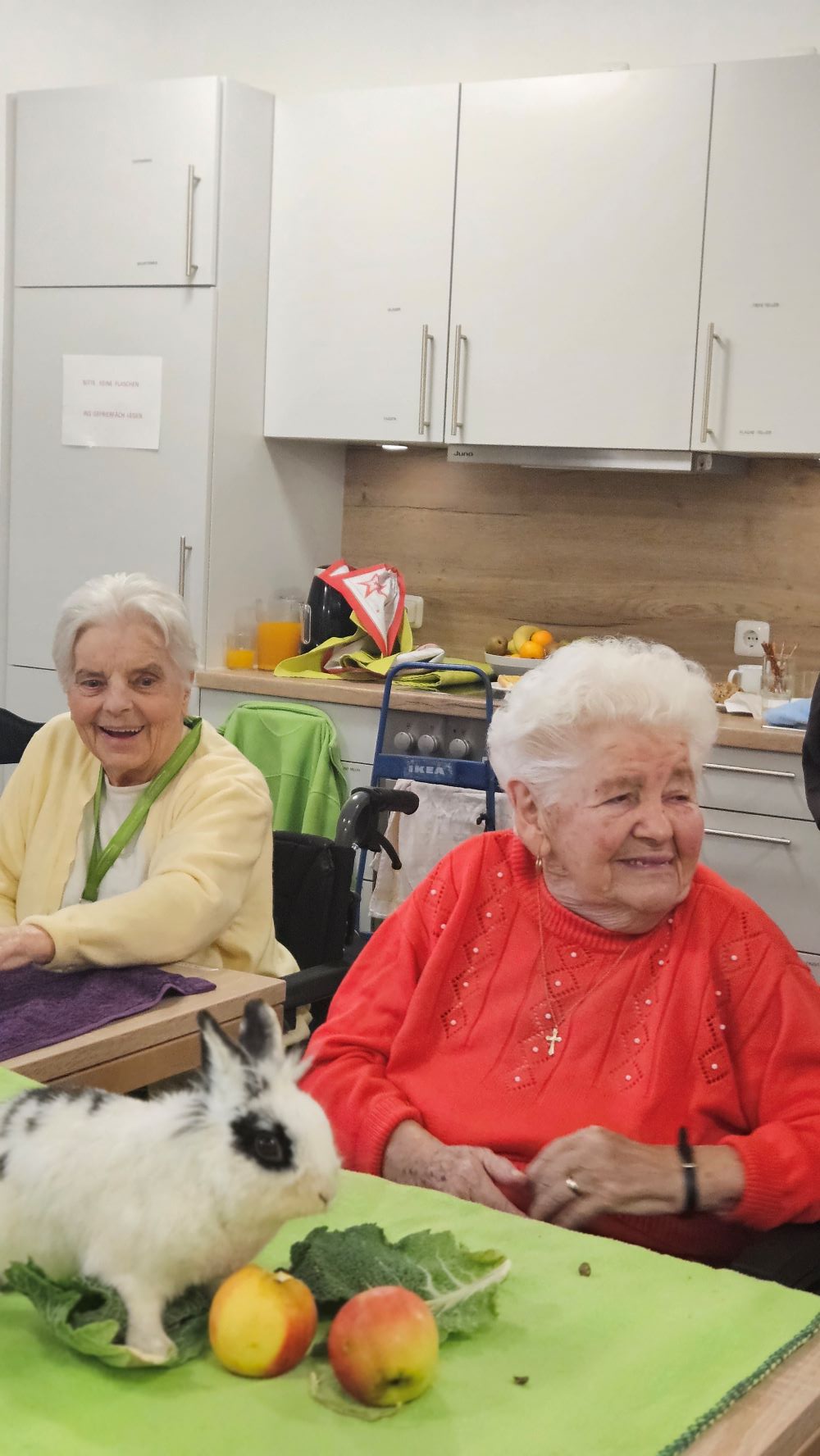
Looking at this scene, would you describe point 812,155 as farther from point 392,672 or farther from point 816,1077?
point 816,1077

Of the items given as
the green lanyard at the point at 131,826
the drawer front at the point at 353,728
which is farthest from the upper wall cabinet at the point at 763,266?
the green lanyard at the point at 131,826

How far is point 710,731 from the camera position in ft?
5.33

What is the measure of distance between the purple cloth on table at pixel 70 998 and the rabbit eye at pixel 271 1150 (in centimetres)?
71

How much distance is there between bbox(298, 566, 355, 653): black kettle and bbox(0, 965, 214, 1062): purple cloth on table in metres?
2.56

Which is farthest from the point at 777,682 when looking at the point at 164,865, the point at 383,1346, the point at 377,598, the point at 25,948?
the point at 383,1346

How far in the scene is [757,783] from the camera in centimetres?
355

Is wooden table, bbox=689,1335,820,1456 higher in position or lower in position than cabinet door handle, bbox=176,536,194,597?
lower

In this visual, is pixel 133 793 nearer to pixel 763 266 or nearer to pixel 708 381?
pixel 708 381

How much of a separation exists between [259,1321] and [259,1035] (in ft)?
0.56

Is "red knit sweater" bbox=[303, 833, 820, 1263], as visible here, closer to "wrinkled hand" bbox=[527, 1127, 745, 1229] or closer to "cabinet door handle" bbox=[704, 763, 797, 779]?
"wrinkled hand" bbox=[527, 1127, 745, 1229]

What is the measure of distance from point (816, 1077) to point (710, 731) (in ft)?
1.23

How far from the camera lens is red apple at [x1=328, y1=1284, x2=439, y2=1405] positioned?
0.87 m

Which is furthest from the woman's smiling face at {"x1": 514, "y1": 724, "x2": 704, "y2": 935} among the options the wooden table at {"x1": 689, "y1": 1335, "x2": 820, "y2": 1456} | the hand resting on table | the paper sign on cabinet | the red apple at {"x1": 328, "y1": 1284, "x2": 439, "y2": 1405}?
the paper sign on cabinet

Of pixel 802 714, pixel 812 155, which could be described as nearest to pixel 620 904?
pixel 802 714
